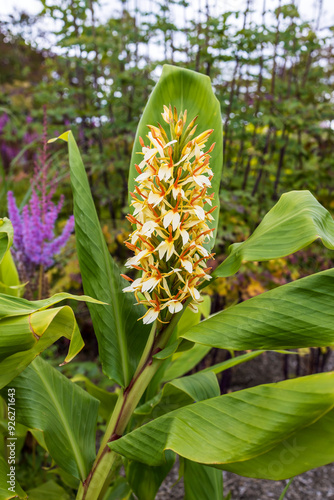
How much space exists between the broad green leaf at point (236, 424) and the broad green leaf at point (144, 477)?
273 millimetres

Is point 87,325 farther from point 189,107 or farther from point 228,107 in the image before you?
point 189,107

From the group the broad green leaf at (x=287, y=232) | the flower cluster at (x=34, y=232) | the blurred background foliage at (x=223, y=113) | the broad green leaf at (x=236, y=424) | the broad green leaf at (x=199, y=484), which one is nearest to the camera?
the broad green leaf at (x=236, y=424)

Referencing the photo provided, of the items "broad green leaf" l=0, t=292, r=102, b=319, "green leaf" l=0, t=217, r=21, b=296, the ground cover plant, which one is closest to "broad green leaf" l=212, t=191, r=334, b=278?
the ground cover plant

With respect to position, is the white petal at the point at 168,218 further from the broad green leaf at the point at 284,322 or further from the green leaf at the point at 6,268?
the green leaf at the point at 6,268

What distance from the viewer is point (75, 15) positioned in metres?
2.74

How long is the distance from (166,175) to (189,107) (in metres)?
0.43

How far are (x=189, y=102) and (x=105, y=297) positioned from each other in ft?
2.01

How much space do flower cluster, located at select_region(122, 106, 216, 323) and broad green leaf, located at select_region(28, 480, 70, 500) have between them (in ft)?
2.46

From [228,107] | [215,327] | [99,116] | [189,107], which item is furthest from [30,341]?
[99,116]

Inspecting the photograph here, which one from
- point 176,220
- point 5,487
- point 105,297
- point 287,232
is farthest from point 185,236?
point 5,487

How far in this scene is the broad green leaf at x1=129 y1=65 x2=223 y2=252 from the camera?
3.57ft

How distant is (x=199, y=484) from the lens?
1.15m

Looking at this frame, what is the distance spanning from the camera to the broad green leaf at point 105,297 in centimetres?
96

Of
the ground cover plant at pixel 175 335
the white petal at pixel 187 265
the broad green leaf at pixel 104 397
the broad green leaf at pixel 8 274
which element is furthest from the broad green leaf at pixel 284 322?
the broad green leaf at pixel 8 274
